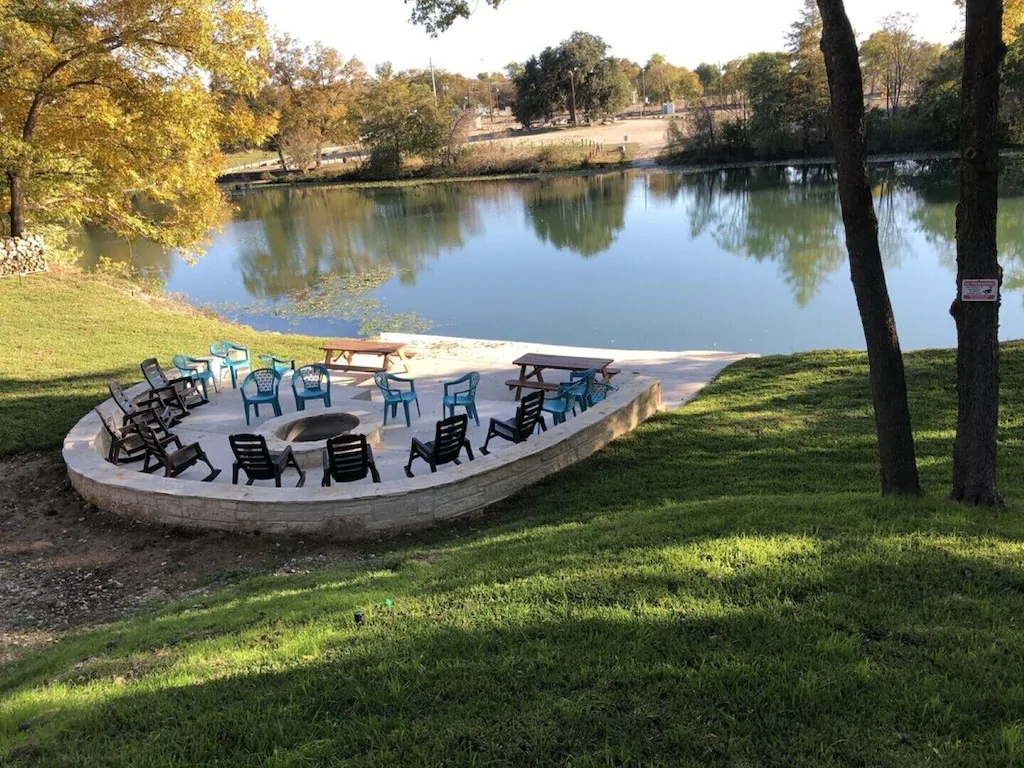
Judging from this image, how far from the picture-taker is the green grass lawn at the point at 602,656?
2.59 metres

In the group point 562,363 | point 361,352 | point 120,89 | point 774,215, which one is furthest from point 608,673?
point 774,215

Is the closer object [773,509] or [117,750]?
[117,750]

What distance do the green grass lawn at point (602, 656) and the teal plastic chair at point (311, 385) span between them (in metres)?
4.26

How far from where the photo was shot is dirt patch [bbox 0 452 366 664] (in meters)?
5.20

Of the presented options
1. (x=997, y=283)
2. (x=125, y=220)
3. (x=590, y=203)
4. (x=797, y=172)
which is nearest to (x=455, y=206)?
(x=590, y=203)

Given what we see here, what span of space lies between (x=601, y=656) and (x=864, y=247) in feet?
10.4

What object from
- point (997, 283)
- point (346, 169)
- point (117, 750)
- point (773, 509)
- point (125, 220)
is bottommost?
point (773, 509)

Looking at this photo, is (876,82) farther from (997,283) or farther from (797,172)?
(997,283)

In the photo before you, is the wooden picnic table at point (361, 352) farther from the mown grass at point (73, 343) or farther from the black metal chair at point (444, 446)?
the black metal chair at point (444, 446)

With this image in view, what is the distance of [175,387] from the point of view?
32.4 ft

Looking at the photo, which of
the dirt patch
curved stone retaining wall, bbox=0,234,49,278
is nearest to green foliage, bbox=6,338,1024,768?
the dirt patch

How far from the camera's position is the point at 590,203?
44.3 meters

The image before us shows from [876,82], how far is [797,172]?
21.9 meters

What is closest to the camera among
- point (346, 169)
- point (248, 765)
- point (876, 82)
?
point (248, 765)
